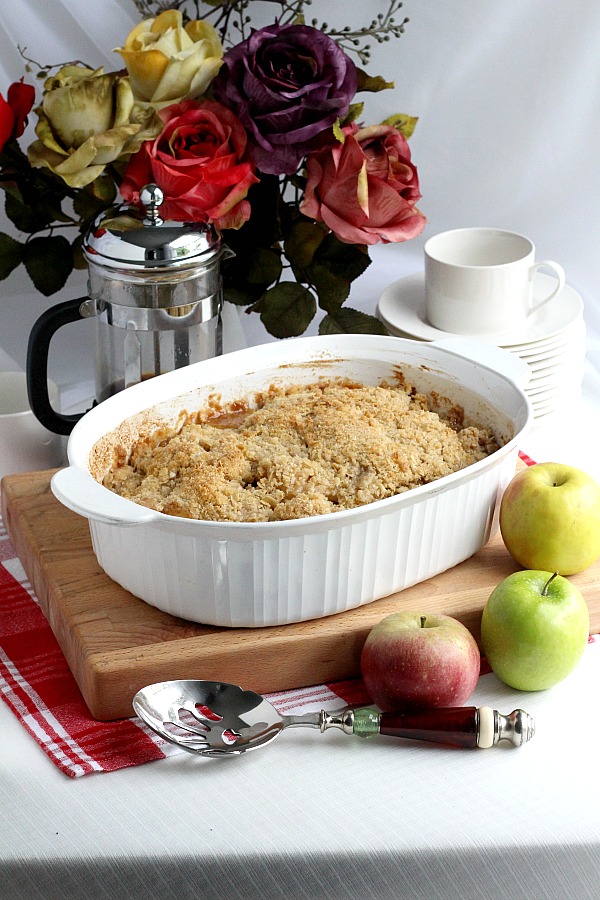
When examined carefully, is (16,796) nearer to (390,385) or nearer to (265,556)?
(265,556)

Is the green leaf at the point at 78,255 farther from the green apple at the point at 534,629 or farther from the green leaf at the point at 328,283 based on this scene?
the green apple at the point at 534,629

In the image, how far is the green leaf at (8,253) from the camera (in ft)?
5.41

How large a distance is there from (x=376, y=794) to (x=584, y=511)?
416 millimetres

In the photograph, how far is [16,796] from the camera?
1052 mm

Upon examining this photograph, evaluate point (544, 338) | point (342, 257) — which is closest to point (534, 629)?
point (544, 338)

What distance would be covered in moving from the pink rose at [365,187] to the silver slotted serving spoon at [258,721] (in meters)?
0.71

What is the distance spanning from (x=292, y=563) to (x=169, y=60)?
0.75 m

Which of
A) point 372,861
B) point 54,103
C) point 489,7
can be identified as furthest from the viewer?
point 489,7

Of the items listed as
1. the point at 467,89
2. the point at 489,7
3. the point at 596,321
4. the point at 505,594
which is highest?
the point at 489,7

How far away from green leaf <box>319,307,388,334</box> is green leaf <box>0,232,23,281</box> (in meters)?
0.48

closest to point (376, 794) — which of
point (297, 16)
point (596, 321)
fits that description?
point (297, 16)

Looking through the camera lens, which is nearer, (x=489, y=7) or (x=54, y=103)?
(x=54, y=103)

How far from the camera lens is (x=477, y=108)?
209 centimetres

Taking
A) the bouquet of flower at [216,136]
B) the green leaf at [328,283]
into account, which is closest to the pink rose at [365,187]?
the bouquet of flower at [216,136]
